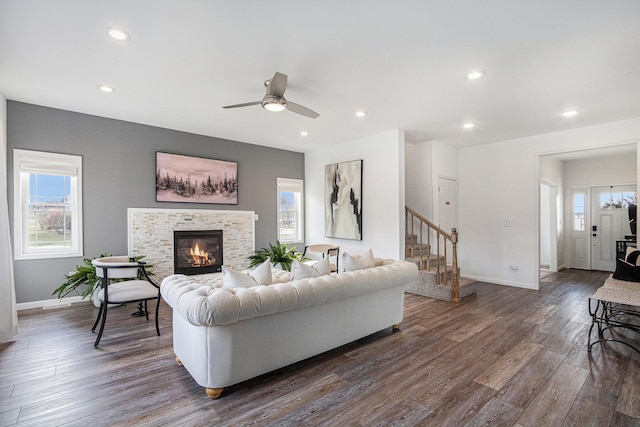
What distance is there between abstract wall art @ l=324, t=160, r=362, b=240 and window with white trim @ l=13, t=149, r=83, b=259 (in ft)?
14.4

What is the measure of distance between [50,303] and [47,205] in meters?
1.45

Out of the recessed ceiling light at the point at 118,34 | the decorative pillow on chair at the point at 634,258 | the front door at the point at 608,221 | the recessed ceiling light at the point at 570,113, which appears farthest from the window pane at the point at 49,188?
the front door at the point at 608,221

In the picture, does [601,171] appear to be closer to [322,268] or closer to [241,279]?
[322,268]

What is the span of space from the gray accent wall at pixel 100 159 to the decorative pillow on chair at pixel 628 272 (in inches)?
247

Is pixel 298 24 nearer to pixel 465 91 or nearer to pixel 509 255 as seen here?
pixel 465 91

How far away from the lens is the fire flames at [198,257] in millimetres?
5830

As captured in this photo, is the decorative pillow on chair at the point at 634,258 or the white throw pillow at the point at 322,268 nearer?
the white throw pillow at the point at 322,268

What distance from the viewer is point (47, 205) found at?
4.60 metres

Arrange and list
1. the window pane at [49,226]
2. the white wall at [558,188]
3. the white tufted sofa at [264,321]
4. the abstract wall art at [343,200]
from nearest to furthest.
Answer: the white tufted sofa at [264,321], the window pane at [49,226], the abstract wall art at [343,200], the white wall at [558,188]

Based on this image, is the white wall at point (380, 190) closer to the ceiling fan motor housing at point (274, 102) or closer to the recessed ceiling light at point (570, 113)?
the recessed ceiling light at point (570, 113)

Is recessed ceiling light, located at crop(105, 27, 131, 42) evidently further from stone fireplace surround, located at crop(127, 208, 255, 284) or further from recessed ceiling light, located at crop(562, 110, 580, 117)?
recessed ceiling light, located at crop(562, 110, 580, 117)

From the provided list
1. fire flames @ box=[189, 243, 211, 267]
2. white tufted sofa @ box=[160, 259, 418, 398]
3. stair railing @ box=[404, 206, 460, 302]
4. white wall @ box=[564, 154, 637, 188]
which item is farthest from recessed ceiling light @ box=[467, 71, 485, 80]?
white wall @ box=[564, 154, 637, 188]

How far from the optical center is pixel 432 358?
2977mm

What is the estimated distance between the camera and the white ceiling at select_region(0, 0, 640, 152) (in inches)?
92.0
